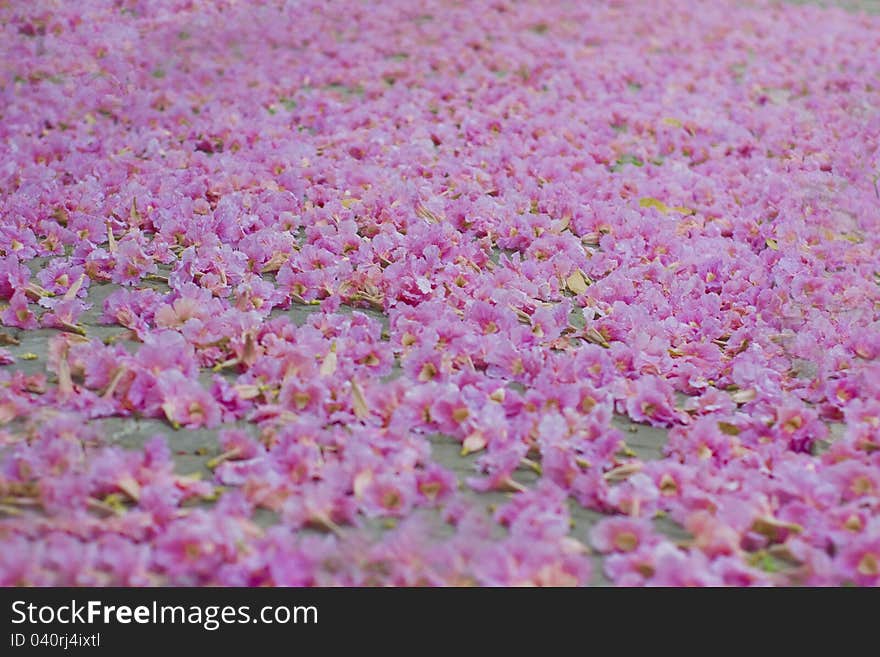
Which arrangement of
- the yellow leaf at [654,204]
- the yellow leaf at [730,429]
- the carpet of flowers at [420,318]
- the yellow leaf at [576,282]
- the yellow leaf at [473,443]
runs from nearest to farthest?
the carpet of flowers at [420,318]
the yellow leaf at [473,443]
the yellow leaf at [730,429]
the yellow leaf at [576,282]
the yellow leaf at [654,204]

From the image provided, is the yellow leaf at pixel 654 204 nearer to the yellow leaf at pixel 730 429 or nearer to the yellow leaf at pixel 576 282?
the yellow leaf at pixel 576 282

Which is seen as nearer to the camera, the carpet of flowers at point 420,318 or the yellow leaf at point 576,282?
the carpet of flowers at point 420,318

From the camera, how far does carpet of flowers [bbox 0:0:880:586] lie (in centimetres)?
194

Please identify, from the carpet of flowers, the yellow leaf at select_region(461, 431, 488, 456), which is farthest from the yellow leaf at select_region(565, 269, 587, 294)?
the yellow leaf at select_region(461, 431, 488, 456)

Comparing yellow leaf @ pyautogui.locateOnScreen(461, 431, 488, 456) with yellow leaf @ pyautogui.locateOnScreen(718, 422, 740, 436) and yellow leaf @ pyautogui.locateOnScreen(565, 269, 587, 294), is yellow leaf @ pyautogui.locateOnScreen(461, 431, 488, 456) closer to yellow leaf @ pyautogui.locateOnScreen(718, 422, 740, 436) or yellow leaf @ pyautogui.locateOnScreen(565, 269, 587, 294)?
yellow leaf @ pyautogui.locateOnScreen(718, 422, 740, 436)

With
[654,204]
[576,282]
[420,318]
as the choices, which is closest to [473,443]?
[420,318]

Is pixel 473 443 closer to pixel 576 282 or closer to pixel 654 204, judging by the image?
pixel 576 282

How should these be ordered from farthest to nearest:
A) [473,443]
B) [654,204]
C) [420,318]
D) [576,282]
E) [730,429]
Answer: [654,204] < [576,282] < [420,318] < [730,429] < [473,443]

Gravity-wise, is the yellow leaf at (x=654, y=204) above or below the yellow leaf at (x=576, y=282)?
above

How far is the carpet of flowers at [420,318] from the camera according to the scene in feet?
6.36

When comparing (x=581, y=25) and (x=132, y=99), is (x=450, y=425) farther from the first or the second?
(x=581, y=25)

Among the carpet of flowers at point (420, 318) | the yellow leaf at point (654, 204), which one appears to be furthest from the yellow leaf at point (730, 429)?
the yellow leaf at point (654, 204)

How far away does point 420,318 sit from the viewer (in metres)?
2.80

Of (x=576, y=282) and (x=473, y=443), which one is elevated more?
(x=576, y=282)
